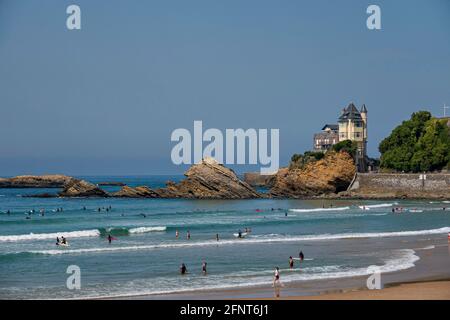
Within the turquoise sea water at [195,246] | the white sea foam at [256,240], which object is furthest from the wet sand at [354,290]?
the white sea foam at [256,240]

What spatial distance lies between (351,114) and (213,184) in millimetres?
27567

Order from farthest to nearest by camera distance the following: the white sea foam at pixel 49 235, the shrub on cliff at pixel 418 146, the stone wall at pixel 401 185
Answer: the shrub on cliff at pixel 418 146, the stone wall at pixel 401 185, the white sea foam at pixel 49 235

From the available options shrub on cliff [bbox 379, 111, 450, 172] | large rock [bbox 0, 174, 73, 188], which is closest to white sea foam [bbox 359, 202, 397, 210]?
shrub on cliff [bbox 379, 111, 450, 172]

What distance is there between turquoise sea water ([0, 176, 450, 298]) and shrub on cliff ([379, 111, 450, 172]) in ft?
50.2

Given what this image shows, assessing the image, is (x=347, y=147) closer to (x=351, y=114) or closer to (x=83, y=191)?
(x=351, y=114)

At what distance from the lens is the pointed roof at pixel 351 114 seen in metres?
103

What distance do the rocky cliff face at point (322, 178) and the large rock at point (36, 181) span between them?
218 feet

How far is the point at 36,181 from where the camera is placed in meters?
146

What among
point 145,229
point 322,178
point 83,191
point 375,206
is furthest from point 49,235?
point 83,191

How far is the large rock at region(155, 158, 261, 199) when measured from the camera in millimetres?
83350

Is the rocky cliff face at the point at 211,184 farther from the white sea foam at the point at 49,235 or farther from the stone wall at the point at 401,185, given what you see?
the white sea foam at the point at 49,235
